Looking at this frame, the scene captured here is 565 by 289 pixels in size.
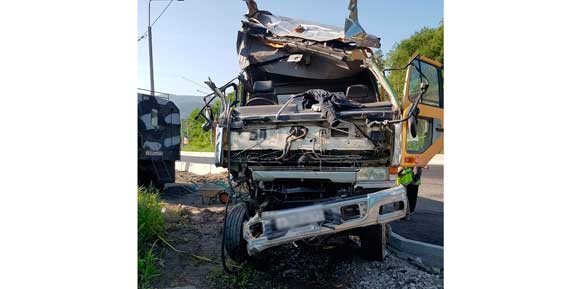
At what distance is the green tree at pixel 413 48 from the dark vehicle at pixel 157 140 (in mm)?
3496

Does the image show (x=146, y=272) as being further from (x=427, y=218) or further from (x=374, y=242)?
(x=427, y=218)

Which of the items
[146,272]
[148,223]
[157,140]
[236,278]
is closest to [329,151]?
[236,278]

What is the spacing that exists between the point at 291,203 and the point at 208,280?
2.35 feet

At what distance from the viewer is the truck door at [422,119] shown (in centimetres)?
185

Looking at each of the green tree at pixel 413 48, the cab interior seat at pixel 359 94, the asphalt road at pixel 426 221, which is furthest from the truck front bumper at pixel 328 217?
the asphalt road at pixel 426 221

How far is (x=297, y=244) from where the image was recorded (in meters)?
2.59

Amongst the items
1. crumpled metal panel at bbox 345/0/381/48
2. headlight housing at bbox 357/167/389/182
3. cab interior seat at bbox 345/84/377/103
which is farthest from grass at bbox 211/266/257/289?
crumpled metal panel at bbox 345/0/381/48

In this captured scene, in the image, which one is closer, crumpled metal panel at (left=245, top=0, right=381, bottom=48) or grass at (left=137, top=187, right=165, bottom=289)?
grass at (left=137, top=187, right=165, bottom=289)

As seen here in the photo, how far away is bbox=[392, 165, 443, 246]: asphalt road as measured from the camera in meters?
2.88

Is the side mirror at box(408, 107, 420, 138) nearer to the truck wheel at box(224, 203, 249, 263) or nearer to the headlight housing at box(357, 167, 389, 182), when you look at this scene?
the headlight housing at box(357, 167, 389, 182)

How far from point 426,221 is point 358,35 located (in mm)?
1998

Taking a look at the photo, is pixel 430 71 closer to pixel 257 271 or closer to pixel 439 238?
pixel 439 238

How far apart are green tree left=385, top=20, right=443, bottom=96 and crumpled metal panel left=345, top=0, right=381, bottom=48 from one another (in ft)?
0.45
